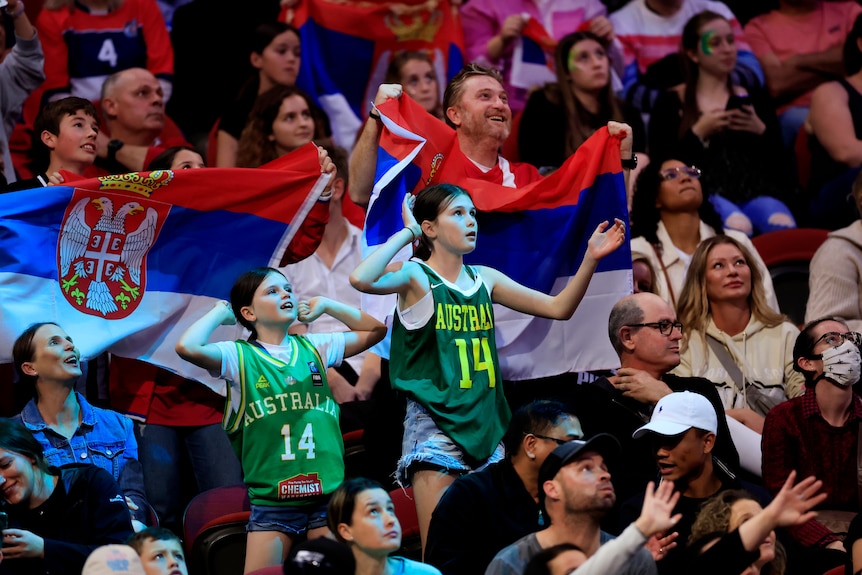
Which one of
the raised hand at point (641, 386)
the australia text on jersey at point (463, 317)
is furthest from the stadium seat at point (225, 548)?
the raised hand at point (641, 386)

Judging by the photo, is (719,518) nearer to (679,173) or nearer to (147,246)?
(147,246)

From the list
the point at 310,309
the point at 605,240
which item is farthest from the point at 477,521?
the point at 605,240

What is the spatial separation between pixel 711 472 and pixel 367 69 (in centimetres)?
444

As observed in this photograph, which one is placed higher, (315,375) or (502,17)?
(502,17)

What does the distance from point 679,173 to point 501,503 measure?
10.2ft

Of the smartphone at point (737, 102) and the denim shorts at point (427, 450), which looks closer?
the denim shorts at point (427, 450)

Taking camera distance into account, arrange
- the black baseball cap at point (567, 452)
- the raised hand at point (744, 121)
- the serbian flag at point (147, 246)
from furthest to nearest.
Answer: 1. the raised hand at point (744, 121)
2. the serbian flag at point (147, 246)
3. the black baseball cap at point (567, 452)

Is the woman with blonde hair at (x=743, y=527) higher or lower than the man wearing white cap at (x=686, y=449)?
lower

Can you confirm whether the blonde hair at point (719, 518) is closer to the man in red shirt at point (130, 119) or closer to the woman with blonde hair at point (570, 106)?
the woman with blonde hair at point (570, 106)

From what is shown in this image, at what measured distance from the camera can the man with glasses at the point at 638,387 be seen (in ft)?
19.5

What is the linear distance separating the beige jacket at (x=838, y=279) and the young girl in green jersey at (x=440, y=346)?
2312mm

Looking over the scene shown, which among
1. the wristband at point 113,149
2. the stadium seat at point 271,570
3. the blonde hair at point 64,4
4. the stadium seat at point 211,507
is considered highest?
the blonde hair at point 64,4

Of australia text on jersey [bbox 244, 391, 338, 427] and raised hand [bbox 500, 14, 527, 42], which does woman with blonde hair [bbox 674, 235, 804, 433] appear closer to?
australia text on jersey [bbox 244, 391, 338, 427]

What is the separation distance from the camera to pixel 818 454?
615 centimetres
